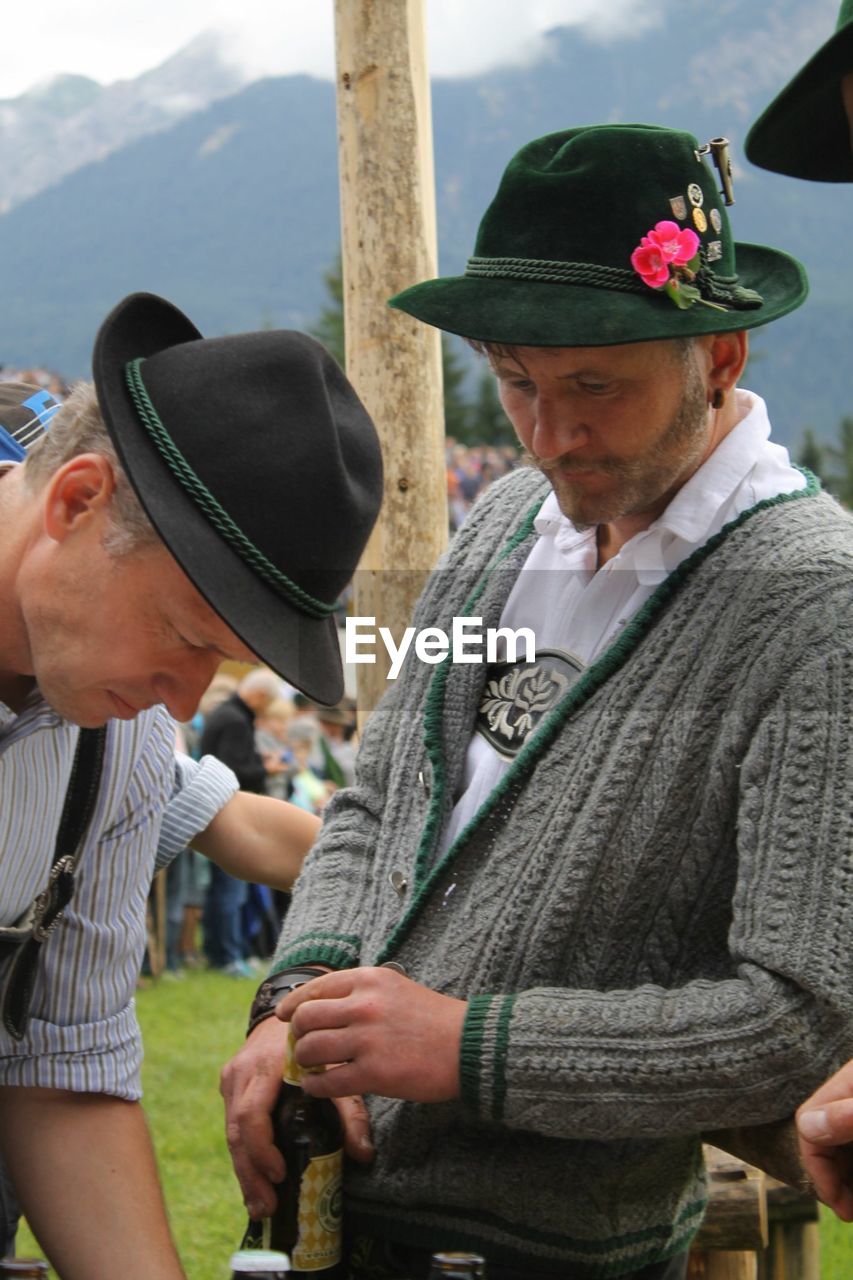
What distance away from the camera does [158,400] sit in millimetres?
1555

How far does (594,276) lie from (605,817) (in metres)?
0.71

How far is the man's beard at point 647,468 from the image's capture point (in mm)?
1984

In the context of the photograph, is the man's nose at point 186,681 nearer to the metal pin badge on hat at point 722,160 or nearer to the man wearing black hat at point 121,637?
the man wearing black hat at point 121,637

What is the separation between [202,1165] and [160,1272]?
481cm

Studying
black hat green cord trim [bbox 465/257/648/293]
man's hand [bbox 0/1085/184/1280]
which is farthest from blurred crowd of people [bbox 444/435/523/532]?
man's hand [bbox 0/1085/184/1280]

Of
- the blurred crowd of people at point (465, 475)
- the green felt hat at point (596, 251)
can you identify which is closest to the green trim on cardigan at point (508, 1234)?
the green felt hat at point (596, 251)

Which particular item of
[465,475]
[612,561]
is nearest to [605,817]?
[612,561]

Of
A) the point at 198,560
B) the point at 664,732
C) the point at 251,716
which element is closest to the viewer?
the point at 198,560

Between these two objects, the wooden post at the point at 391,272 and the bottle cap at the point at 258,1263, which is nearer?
the bottle cap at the point at 258,1263

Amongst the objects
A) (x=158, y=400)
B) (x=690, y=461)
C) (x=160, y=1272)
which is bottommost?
(x=160, y=1272)

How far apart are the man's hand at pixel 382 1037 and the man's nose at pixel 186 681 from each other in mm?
406

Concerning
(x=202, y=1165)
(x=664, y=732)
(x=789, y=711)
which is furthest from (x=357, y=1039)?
(x=202, y=1165)

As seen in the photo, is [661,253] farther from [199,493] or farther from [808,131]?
[199,493]

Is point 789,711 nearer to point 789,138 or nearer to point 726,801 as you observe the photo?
point 726,801
